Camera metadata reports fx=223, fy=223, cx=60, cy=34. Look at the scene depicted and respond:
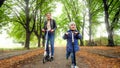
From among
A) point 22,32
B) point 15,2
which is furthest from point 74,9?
point 15,2

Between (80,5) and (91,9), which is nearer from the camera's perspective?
(91,9)

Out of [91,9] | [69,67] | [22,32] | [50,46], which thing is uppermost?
[91,9]

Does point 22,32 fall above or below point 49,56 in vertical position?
above

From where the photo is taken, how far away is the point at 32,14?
3691 centimetres

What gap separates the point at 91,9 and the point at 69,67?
3551 cm

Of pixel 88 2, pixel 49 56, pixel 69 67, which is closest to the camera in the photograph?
pixel 69 67

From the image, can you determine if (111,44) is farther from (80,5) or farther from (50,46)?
(80,5)

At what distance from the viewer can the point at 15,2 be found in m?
35.4

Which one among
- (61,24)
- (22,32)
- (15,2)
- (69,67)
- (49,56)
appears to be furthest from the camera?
(61,24)

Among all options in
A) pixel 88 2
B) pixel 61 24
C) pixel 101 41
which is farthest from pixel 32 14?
pixel 61 24

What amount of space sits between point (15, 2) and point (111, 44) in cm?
1667

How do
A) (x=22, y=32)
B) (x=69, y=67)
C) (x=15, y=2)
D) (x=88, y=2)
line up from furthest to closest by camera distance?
(x=22, y=32) → (x=88, y=2) → (x=15, y=2) → (x=69, y=67)

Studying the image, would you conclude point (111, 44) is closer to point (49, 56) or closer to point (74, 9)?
point (49, 56)

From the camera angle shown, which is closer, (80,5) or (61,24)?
(80,5)
